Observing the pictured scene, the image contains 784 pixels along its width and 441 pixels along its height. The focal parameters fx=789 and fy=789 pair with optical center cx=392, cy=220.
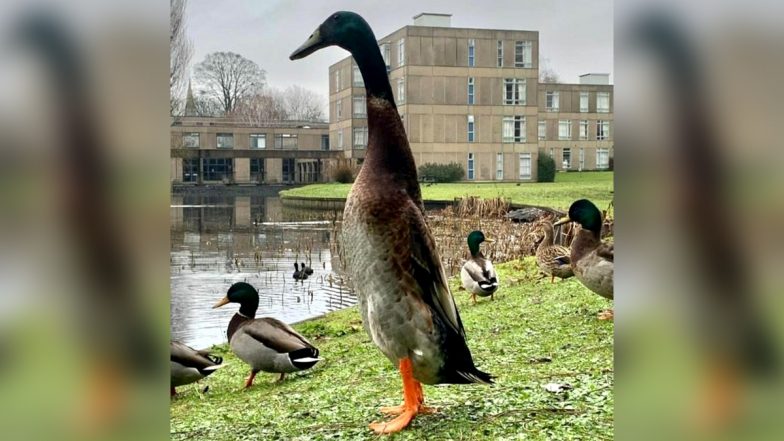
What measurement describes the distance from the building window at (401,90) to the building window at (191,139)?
36.5 inches

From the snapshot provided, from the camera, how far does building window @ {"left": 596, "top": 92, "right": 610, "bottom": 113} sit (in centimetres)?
338

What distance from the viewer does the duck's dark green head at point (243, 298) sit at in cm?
339

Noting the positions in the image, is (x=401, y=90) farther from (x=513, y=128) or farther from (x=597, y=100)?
(x=597, y=100)

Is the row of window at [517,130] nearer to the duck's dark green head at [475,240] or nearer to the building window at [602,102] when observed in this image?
the building window at [602,102]

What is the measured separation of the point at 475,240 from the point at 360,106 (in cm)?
81

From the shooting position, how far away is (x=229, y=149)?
145 inches

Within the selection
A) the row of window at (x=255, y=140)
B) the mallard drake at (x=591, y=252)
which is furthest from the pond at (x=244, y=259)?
the mallard drake at (x=591, y=252)

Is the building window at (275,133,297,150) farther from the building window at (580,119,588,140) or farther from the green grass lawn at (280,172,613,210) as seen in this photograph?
the building window at (580,119,588,140)

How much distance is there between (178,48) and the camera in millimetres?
3244

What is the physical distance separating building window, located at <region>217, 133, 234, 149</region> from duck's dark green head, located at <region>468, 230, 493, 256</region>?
3.86 feet

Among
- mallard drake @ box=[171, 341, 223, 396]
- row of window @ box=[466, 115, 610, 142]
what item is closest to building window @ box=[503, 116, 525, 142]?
row of window @ box=[466, 115, 610, 142]
